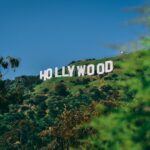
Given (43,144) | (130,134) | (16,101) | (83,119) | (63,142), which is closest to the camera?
(130,134)

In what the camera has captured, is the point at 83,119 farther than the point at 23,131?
No

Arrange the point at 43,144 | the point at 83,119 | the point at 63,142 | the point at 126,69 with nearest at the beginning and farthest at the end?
the point at 126,69 → the point at 83,119 → the point at 63,142 → the point at 43,144

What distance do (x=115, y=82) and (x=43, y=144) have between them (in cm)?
15651

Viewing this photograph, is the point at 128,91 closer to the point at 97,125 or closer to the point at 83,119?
the point at 97,125

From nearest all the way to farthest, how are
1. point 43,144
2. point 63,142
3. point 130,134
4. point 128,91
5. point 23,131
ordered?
1. point 130,134
2. point 128,91
3. point 63,142
4. point 23,131
5. point 43,144

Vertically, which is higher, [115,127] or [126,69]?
[126,69]

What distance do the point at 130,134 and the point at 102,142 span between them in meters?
0.88

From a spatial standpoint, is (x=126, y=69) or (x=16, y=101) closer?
(x=126, y=69)

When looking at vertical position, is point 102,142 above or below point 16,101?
below

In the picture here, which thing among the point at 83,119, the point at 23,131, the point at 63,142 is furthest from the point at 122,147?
the point at 23,131

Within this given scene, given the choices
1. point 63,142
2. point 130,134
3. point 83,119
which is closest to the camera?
point 130,134

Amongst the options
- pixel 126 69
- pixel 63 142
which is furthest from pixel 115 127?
pixel 63 142

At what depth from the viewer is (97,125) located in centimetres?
557

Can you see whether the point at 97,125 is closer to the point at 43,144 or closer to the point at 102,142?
the point at 102,142
